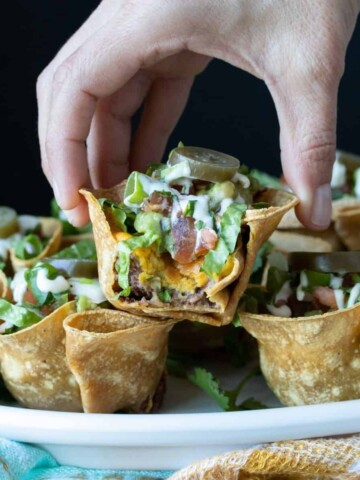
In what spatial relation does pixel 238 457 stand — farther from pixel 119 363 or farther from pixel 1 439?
pixel 1 439

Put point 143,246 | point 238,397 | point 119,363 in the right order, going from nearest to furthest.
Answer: point 143,246, point 119,363, point 238,397

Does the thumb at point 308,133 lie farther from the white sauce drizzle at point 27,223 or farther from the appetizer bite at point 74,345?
the white sauce drizzle at point 27,223

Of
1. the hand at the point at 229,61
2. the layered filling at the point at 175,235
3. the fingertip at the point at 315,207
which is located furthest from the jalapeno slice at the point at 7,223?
the fingertip at the point at 315,207

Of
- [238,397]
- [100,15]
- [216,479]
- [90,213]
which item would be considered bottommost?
[238,397]

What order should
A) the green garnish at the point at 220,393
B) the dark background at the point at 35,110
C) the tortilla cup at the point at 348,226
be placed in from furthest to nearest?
the dark background at the point at 35,110 → the tortilla cup at the point at 348,226 → the green garnish at the point at 220,393

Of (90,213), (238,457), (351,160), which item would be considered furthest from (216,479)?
(351,160)

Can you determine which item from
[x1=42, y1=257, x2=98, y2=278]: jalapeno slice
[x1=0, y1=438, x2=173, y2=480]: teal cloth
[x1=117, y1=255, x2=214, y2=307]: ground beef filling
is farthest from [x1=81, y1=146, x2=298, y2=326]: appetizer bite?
[x1=0, y1=438, x2=173, y2=480]: teal cloth
